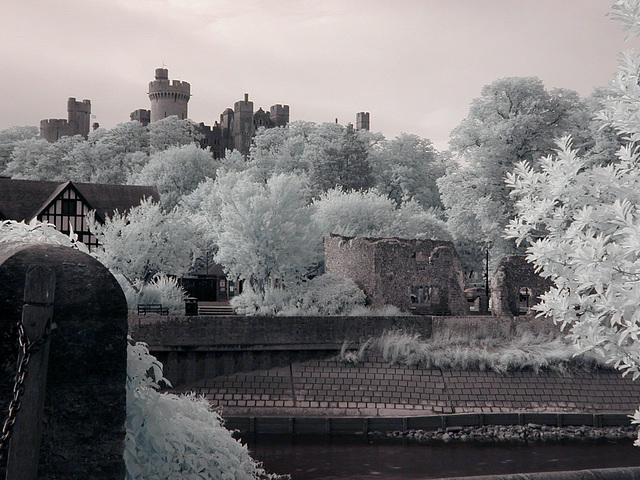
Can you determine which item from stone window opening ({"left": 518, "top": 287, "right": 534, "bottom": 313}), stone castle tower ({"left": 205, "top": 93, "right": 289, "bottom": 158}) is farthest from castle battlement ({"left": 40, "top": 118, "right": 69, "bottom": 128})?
stone window opening ({"left": 518, "top": 287, "right": 534, "bottom": 313})

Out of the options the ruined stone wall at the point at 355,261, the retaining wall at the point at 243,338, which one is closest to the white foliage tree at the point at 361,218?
the ruined stone wall at the point at 355,261

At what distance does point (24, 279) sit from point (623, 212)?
5.34m

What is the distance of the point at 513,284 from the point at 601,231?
25995 mm

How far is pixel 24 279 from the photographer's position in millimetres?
5410

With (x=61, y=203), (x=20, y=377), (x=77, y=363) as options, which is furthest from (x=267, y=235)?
(x=20, y=377)

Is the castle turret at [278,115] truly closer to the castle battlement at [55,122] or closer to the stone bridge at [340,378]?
the castle battlement at [55,122]

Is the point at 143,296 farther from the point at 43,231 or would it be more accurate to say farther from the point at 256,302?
the point at 43,231

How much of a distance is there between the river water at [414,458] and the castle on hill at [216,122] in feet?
259

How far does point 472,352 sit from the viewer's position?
96.0 ft

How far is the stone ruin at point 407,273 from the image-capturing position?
3412 centimetres

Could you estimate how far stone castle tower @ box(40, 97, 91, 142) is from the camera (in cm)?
10744

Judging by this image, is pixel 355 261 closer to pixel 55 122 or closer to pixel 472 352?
pixel 472 352

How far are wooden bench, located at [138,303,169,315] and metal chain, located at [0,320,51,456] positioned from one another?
2583 centimetres

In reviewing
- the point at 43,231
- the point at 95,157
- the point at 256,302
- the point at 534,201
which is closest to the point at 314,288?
the point at 256,302
